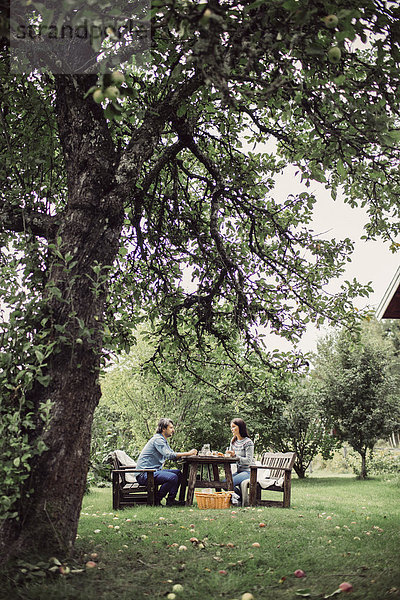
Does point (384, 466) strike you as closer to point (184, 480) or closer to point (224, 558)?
point (184, 480)

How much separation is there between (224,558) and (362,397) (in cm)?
1212

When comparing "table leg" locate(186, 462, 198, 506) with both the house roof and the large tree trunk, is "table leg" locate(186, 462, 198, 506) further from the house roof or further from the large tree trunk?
the house roof

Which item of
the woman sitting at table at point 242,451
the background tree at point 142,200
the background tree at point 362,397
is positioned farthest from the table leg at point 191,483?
the background tree at point 362,397

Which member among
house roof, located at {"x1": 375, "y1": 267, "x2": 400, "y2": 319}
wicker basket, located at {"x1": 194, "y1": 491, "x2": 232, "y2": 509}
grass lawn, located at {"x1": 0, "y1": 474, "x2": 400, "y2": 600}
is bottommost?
wicker basket, located at {"x1": 194, "y1": 491, "x2": 232, "y2": 509}

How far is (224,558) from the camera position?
13.1 feet

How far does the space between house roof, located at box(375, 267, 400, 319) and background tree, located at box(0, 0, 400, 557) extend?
401 centimetres

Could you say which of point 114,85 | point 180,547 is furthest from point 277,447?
point 114,85

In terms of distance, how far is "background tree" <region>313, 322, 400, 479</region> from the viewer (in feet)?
47.4

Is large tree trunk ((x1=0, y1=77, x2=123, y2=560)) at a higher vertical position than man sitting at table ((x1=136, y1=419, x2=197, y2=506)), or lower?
higher

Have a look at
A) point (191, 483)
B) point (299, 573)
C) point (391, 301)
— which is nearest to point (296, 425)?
point (391, 301)

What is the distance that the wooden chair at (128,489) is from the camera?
291 inches

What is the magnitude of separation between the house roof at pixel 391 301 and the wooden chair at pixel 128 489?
6.26 meters

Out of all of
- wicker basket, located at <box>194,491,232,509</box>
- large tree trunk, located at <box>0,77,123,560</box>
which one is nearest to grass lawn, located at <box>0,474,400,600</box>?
large tree trunk, located at <box>0,77,123,560</box>

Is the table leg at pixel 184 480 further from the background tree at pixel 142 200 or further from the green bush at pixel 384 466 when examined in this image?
the green bush at pixel 384 466
